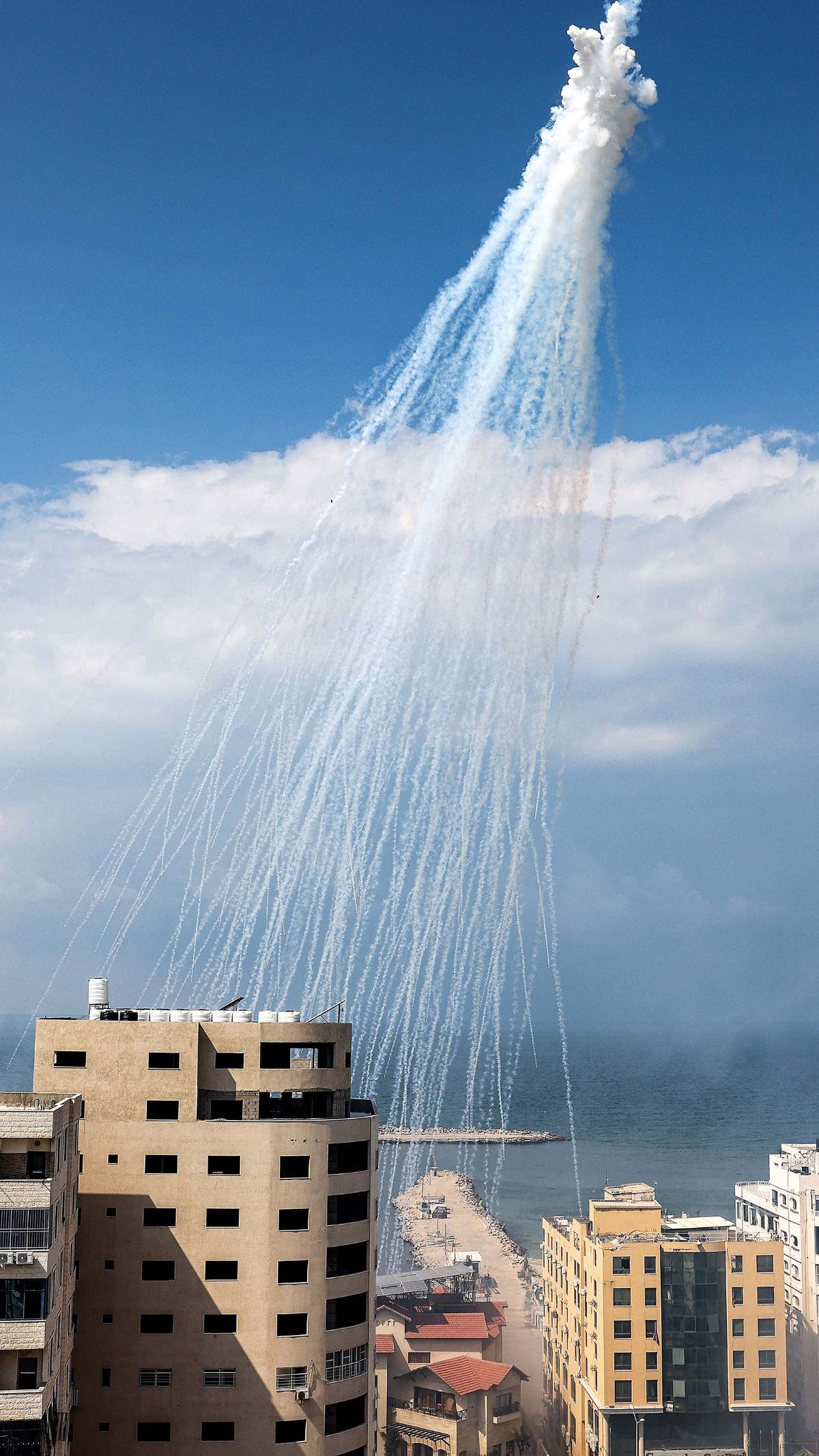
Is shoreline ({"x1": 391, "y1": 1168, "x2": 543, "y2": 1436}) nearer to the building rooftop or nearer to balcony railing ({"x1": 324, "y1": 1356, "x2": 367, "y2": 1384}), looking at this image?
the building rooftop

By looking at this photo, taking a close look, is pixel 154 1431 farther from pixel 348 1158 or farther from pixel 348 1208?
pixel 348 1158

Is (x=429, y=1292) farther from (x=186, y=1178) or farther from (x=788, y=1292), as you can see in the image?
(x=186, y=1178)

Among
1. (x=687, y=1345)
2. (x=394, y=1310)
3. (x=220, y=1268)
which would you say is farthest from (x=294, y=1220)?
(x=394, y=1310)

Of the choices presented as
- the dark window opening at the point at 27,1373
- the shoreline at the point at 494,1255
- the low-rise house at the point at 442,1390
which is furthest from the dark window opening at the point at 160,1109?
the shoreline at the point at 494,1255

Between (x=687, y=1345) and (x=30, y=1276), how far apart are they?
46.1 meters

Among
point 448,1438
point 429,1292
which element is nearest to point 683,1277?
point 448,1438

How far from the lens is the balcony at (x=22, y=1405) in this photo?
25016 millimetres

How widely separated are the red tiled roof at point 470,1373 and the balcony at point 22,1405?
136 ft

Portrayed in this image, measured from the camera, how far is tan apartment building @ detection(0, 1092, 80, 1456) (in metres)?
25.2

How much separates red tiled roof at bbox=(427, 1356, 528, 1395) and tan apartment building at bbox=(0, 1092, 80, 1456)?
3938cm

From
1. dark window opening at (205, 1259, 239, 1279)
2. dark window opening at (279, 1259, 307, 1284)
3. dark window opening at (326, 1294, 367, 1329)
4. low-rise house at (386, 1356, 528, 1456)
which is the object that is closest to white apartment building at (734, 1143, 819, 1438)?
low-rise house at (386, 1356, 528, 1456)

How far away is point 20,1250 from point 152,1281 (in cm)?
835

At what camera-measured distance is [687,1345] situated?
203ft

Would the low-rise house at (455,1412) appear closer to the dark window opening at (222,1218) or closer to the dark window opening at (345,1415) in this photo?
the dark window opening at (345,1415)
